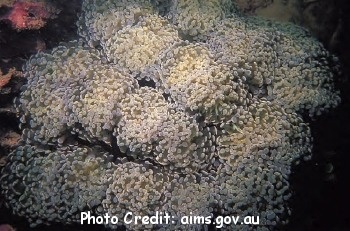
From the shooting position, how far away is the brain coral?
5.56ft

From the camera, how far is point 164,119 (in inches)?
67.0

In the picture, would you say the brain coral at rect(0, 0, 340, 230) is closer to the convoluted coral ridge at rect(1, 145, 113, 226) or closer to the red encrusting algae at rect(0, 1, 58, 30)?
the convoluted coral ridge at rect(1, 145, 113, 226)

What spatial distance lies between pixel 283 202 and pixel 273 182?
0.46 feet

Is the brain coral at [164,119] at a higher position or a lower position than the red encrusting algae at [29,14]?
lower

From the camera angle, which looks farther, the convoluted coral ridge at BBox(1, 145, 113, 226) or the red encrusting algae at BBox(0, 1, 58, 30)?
the red encrusting algae at BBox(0, 1, 58, 30)

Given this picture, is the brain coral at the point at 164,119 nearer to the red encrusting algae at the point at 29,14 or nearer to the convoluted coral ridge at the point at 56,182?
the convoluted coral ridge at the point at 56,182

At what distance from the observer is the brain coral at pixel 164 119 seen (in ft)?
5.56

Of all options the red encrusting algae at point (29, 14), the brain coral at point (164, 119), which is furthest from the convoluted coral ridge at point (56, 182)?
the red encrusting algae at point (29, 14)

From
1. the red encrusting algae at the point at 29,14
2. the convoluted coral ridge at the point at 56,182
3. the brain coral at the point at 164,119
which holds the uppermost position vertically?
the red encrusting algae at the point at 29,14

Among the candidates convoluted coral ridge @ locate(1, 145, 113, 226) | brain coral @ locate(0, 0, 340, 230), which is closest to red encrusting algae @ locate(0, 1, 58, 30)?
brain coral @ locate(0, 0, 340, 230)

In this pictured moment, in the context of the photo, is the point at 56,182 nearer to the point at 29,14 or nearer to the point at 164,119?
the point at 164,119

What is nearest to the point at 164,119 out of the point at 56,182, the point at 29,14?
the point at 56,182

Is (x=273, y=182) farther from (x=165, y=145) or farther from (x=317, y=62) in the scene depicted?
(x=317, y=62)

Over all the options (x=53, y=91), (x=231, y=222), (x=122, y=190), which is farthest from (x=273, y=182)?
(x=53, y=91)
